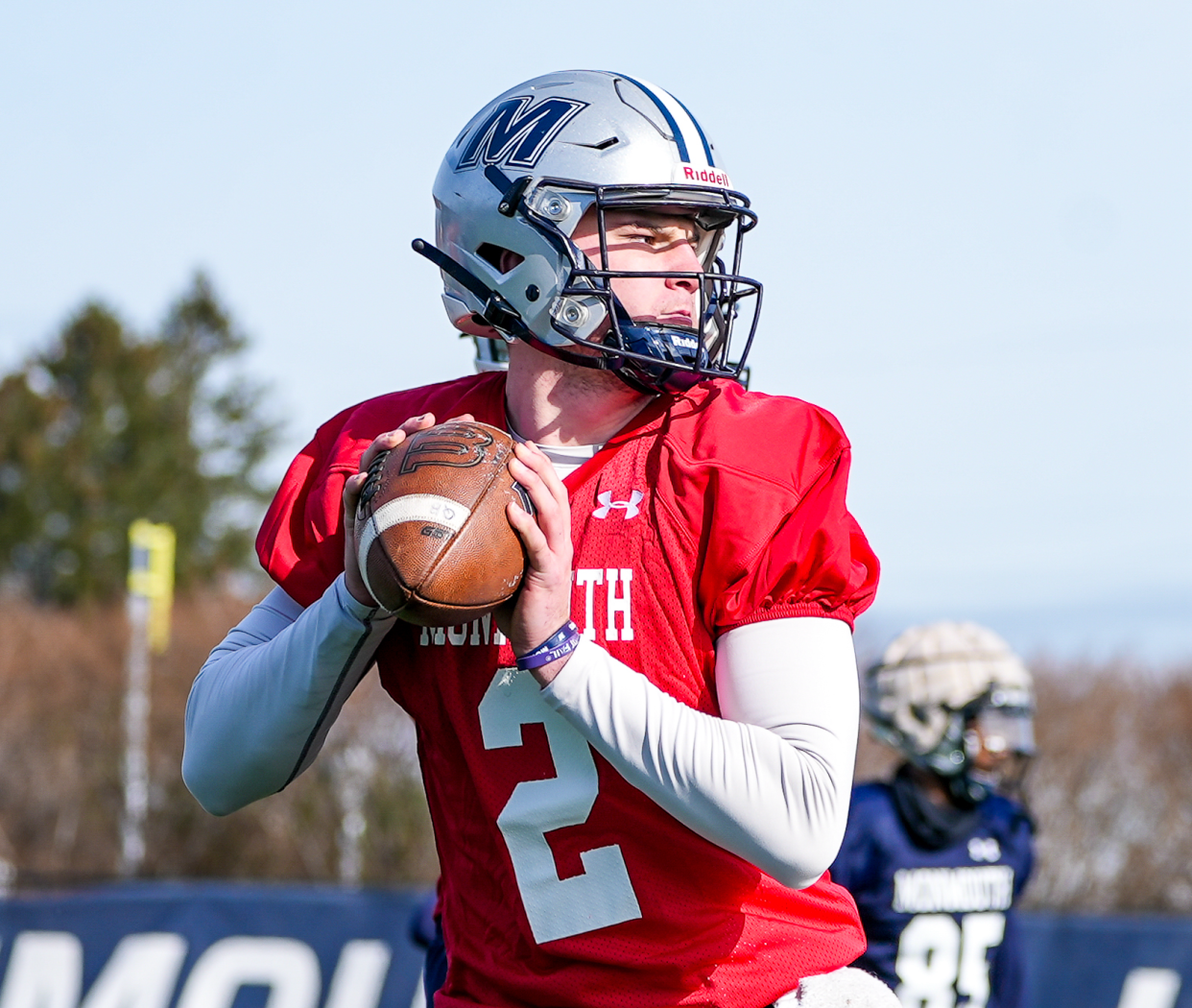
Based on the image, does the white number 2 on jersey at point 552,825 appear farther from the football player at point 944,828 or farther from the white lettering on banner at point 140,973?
the white lettering on banner at point 140,973

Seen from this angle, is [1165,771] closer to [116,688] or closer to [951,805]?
[951,805]

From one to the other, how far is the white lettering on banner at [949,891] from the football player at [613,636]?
7.44 feet

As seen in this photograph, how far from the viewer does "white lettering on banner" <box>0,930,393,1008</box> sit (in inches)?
266

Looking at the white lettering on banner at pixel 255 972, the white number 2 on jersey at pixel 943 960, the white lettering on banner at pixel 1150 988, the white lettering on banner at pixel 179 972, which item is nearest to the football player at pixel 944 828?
the white number 2 on jersey at pixel 943 960

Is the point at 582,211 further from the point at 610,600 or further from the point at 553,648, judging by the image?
the point at 553,648

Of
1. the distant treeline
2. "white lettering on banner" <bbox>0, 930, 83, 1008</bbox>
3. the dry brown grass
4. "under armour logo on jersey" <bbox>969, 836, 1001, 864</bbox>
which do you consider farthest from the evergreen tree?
"under armour logo on jersey" <bbox>969, 836, 1001, 864</bbox>

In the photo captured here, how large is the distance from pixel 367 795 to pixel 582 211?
12.3 m

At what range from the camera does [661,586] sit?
2.18 meters

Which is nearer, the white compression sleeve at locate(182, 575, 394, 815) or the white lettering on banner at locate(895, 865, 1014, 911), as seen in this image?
the white compression sleeve at locate(182, 575, 394, 815)

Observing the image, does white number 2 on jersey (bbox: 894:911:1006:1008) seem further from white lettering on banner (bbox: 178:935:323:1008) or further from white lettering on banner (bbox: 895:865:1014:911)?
A: white lettering on banner (bbox: 178:935:323:1008)

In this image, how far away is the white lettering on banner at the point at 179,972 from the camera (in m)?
6.75

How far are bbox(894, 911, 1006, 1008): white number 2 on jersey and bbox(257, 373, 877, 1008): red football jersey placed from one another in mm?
2265

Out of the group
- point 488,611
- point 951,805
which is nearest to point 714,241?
point 488,611

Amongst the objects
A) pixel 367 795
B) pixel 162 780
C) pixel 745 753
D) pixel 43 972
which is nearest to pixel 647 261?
pixel 745 753
